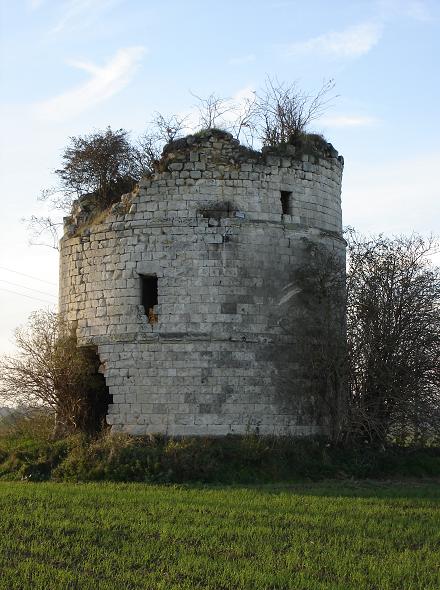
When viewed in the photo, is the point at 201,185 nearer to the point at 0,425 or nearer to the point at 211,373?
the point at 211,373

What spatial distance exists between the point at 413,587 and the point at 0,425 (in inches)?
508

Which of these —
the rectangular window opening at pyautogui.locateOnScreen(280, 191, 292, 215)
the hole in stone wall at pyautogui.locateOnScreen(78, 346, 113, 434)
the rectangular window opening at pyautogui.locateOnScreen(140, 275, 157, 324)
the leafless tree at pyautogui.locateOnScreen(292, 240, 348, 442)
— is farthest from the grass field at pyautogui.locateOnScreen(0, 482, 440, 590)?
the rectangular window opening at pyautogui.locateOnScreen(280, 191, 292, 215)

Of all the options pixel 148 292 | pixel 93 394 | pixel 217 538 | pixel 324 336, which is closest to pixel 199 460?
pixel 93 394

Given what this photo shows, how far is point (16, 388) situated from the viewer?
55.8ft

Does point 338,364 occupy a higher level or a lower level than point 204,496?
higher

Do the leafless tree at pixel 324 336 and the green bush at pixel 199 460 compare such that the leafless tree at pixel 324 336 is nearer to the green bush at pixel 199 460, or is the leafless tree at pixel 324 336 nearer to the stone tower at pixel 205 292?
the stone tower at pixel 205 292

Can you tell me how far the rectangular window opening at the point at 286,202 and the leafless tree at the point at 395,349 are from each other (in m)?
1.69

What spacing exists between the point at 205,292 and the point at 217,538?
22.1 ft

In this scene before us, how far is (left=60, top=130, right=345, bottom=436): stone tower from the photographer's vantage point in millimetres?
15875

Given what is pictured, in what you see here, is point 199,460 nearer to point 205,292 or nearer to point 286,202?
point 205,292

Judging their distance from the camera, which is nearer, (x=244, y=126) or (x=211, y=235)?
(x=211, y=235)

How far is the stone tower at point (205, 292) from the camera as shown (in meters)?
15.9

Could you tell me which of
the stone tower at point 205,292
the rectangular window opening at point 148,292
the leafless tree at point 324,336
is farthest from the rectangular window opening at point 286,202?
the rectangular window opening at point 148,292

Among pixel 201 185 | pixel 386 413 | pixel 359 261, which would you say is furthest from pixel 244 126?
pixel 386 413
